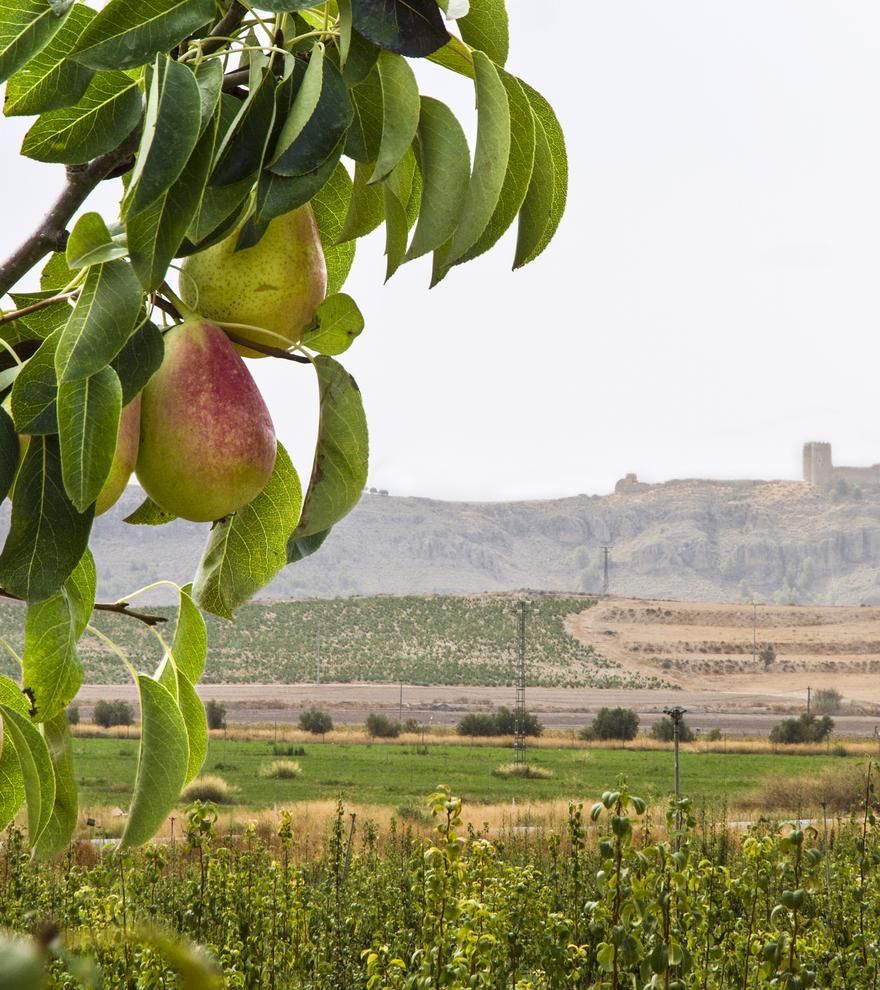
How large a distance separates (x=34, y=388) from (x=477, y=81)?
0.17 m

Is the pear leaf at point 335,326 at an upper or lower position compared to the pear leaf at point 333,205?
lower

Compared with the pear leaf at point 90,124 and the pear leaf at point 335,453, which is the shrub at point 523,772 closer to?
the pear leaf at point 335,453

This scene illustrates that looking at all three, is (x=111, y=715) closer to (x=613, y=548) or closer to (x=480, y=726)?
(x=480, y=726)

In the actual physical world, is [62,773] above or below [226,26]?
below

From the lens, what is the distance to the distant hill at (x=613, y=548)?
63062mm

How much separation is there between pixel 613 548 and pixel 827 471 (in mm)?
13855

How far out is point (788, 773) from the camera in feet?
56.6

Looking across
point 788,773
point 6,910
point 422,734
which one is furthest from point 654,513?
point 6,910

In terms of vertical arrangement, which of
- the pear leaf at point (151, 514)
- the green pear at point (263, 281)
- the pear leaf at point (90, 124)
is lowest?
the pear leaf at point (151, 514)

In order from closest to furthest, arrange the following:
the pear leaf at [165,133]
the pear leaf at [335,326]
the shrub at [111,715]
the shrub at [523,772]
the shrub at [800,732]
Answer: the pear leaf at [165,133] → the pear leaf at [335,326] → the shrub at [523,772] → the shrub at [800,732] → the shrub at [111,715]

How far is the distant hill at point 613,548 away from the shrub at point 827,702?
28701 mm

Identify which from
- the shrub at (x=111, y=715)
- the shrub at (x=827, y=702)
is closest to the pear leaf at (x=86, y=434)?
the shrub at (x=111, y=715)

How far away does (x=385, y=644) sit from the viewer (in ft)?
124

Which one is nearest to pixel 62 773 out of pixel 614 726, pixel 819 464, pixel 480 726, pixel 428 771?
pixel 428 771
